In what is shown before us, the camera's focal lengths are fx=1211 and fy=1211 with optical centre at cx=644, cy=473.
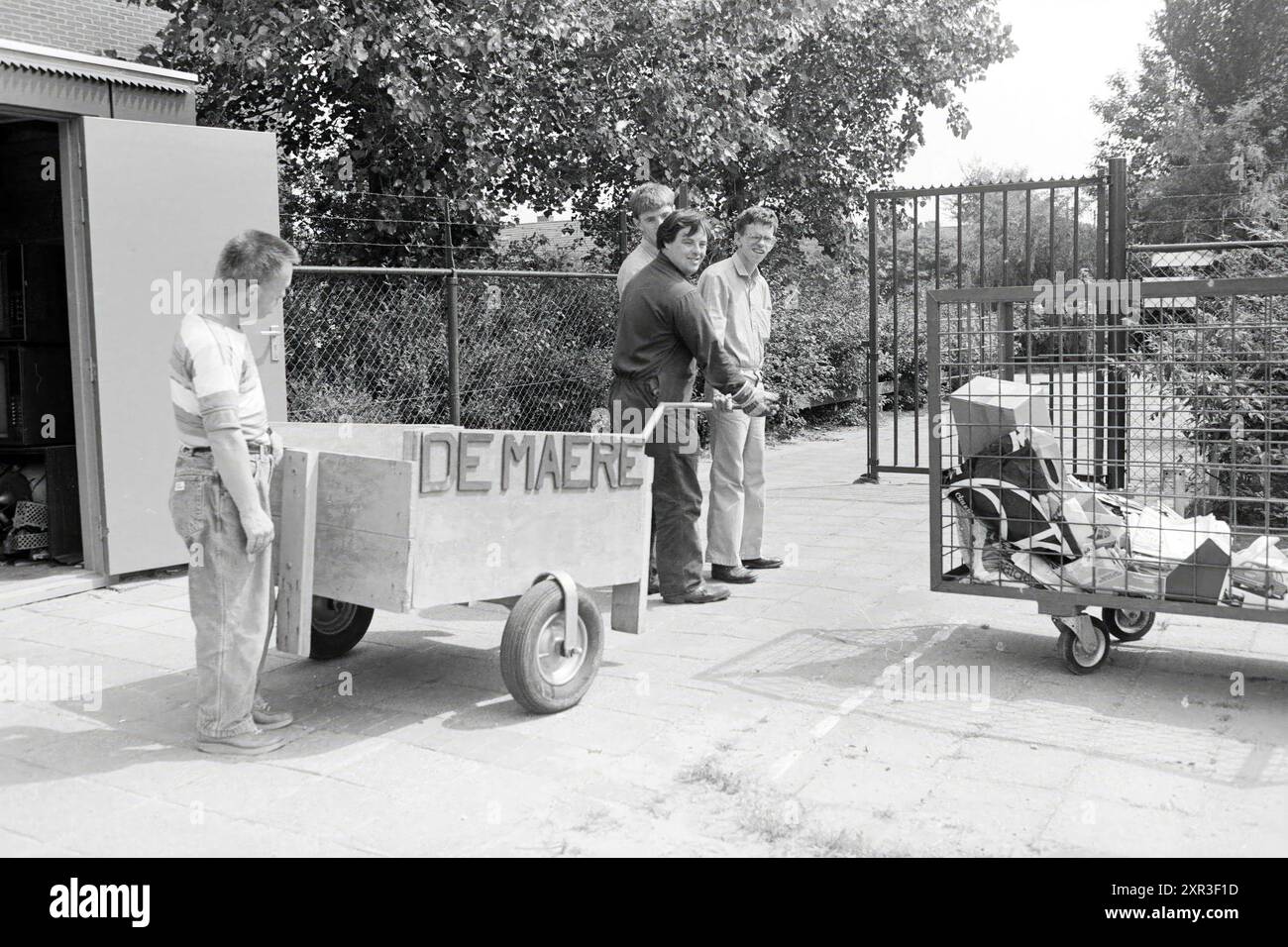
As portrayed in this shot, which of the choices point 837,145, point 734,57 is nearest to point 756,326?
point 734,57

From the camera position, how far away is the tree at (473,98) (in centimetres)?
970

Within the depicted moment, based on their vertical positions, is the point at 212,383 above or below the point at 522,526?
above

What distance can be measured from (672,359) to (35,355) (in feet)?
14.2

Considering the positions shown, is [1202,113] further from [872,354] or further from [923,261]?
[872,354]

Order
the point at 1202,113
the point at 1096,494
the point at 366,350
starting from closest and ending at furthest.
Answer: the point at 1096,494, the point at 366,350, the point at 1202,113

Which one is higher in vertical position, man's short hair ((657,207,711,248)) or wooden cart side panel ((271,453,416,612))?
man's short hair ((657,207,711,248))

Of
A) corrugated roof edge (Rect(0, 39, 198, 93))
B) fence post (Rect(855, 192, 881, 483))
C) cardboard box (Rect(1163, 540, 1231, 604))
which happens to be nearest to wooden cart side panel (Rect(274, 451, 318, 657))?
cardboard box (Rect(1163, 540, 1231, 604))

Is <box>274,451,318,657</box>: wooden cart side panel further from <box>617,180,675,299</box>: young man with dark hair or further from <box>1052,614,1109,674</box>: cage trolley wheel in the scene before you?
<box>1052,614,1109,674</box>: cage trolley wheel

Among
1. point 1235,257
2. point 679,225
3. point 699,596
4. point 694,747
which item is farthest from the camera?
point 1235,257

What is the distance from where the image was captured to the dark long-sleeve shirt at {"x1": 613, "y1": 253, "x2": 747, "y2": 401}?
6176 millimetres

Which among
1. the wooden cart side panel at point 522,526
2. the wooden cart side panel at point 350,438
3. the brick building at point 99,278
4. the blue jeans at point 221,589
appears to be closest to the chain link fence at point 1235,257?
the wooden cart side panel at point 522,526

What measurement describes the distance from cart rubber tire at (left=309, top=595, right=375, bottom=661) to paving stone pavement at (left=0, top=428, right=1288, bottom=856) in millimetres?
85

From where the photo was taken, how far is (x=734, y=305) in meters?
6.98

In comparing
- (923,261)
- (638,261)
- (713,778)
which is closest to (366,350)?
(638,261)
